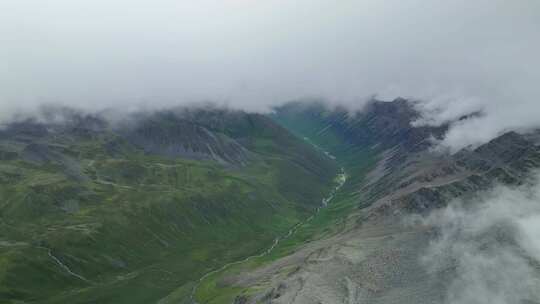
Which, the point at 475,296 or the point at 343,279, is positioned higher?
the point at 343,279

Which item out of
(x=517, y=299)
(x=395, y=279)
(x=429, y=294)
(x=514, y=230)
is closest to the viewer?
(x=517, y=299)

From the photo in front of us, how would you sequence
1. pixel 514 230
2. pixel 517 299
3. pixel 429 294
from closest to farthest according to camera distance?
pixel 517 299 < pixel 429 294 < pixel 514 230

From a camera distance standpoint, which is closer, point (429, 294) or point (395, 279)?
point (429, 294)

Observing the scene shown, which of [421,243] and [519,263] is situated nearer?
[519,263]

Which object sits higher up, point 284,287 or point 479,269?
point 284,287

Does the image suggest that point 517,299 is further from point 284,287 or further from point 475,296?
point 284,287

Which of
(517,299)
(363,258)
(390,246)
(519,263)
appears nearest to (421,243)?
(390,246)

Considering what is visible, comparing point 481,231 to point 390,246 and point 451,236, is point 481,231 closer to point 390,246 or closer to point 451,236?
point 451,236

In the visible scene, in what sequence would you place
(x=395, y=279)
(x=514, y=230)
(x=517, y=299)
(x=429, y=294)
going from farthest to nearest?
(x=514, y=230) < (x=395, y=279) < (x=429, y=294) < (x=517, y=299)

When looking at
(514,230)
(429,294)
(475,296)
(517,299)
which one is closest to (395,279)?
(429,294)
